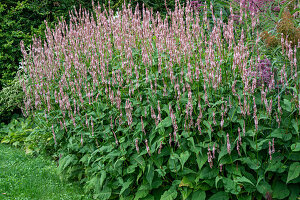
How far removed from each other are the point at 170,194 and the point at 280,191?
114 centimetres

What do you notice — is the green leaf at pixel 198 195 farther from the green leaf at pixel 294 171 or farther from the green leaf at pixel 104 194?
the green leaf at pixel 104 194

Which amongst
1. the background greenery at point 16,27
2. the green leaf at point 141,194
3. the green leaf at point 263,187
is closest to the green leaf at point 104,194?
the green leaf at point 141,194

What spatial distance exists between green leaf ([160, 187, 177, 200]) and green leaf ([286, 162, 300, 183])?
1176 mm

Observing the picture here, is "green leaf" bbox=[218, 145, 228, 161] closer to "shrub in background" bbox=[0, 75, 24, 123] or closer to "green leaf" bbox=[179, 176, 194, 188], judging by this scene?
"green leaf" bbox=[179, 176, 194, 188]

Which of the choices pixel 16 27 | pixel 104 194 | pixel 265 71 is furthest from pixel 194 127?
pixel 16 27

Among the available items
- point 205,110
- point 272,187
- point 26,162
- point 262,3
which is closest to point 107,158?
point 205,110

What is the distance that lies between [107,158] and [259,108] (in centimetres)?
192

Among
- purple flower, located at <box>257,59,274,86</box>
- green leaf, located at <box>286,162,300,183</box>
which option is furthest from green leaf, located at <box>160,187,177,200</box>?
purple flower, located at <box>257,59,274,86</box>

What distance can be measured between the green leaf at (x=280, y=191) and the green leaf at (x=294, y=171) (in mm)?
210

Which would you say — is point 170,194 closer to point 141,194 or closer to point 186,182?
point 186,182

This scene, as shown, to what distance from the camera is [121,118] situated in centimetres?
411

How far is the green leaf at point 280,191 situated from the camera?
319 centimetres

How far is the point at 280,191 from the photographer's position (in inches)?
127

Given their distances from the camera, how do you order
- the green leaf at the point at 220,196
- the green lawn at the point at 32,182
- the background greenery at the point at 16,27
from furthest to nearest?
the background greenery at the point at 16,27 → the green lawn at the point at 32,182 → the green leaf at the point at 220,196
